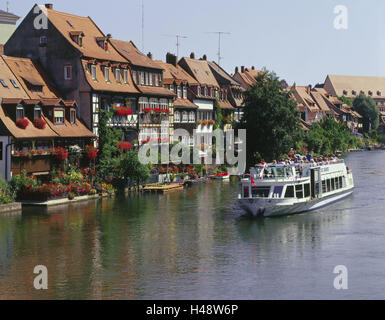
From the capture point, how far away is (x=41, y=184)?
53.5 metres

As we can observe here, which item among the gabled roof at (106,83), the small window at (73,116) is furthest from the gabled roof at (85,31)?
the small window at (73,116)

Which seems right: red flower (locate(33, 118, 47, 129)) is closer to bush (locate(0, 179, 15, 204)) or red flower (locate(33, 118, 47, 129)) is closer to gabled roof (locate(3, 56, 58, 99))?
gabled roof (locate(3, 56, 58, 99))

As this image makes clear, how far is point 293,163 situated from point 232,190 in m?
11.9

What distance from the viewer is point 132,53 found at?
7394 cm

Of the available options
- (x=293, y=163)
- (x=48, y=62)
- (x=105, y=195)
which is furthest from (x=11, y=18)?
(x=293, y=163)

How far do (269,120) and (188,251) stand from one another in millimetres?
46622

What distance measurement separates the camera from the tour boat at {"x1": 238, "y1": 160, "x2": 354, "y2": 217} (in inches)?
1902

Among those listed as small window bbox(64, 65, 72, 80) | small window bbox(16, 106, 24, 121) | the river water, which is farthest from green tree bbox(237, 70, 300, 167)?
small window bbox(16, 106, 24, 121)

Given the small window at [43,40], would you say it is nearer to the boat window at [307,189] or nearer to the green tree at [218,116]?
the boat window at [307,189]

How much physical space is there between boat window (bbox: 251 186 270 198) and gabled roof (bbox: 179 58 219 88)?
139 ft

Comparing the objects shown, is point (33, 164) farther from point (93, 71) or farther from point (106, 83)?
point (106, 83)

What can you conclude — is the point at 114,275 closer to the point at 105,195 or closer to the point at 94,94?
the point at 105,195

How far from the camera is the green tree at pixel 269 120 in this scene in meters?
82.1

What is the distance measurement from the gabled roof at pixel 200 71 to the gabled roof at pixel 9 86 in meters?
35.8
